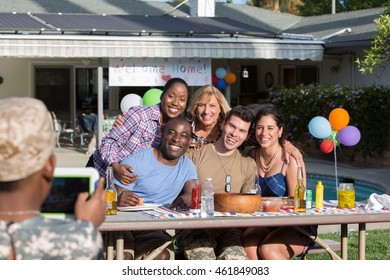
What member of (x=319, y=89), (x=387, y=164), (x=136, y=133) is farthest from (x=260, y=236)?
(x=319, y=89)

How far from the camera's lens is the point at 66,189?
96.6 inches

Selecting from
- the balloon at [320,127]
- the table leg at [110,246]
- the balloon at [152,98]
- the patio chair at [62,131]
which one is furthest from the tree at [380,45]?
the patio chair at [62,131]

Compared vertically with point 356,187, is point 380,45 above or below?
above

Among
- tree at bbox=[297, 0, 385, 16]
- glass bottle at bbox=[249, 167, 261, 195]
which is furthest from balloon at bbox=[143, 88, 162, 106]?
tree at bbox=[297, 0, 385, 16]

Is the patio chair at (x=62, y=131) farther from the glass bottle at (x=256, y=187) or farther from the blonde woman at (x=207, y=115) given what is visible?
the glass bottle at (x=256, y=187)

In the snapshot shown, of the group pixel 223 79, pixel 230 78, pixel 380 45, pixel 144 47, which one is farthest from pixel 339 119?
pixel 223 79

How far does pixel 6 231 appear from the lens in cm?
216

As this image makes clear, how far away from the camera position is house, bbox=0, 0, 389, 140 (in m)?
16.3

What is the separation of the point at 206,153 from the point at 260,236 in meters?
0.68

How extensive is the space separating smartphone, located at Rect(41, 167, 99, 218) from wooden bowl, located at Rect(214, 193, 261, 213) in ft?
8.67

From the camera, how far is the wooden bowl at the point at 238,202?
505 cm

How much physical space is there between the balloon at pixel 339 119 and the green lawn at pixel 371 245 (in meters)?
1.08

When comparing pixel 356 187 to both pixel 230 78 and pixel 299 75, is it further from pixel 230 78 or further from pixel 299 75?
pixel 299 75

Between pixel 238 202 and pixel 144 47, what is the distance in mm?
11773
